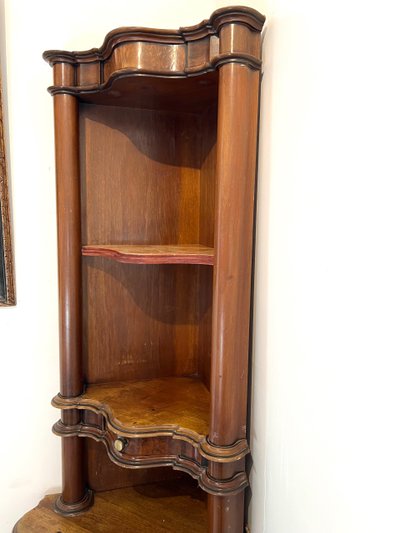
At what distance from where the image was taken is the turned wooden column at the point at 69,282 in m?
1.15

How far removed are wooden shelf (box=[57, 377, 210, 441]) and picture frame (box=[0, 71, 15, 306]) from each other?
38cm

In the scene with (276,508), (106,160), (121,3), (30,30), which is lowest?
(276,508)

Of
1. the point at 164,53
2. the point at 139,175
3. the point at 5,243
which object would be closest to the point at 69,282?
the point at 5,243

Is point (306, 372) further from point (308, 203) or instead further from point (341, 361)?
point (308, 203)

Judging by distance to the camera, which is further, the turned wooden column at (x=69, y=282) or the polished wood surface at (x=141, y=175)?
the polished wood surface at (x=141, y=175)

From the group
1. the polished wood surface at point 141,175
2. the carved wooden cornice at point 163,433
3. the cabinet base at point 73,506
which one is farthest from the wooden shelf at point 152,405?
the polished wood surface at point 141,175

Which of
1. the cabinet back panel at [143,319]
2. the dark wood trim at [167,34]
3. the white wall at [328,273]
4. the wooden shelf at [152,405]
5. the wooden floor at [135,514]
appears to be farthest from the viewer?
the cabinet back panel at [143,319]

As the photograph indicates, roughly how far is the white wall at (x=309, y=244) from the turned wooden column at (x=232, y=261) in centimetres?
5

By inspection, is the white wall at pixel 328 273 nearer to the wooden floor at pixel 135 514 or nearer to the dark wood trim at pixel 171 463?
the dark wood trim at pixel 171 463

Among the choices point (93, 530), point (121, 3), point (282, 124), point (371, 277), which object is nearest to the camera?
point (371, 277)

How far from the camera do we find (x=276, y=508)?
0.91 m

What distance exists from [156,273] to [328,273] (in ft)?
2.50

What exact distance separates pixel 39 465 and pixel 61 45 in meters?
1.45

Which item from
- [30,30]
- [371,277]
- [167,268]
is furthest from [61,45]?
[371,277]
